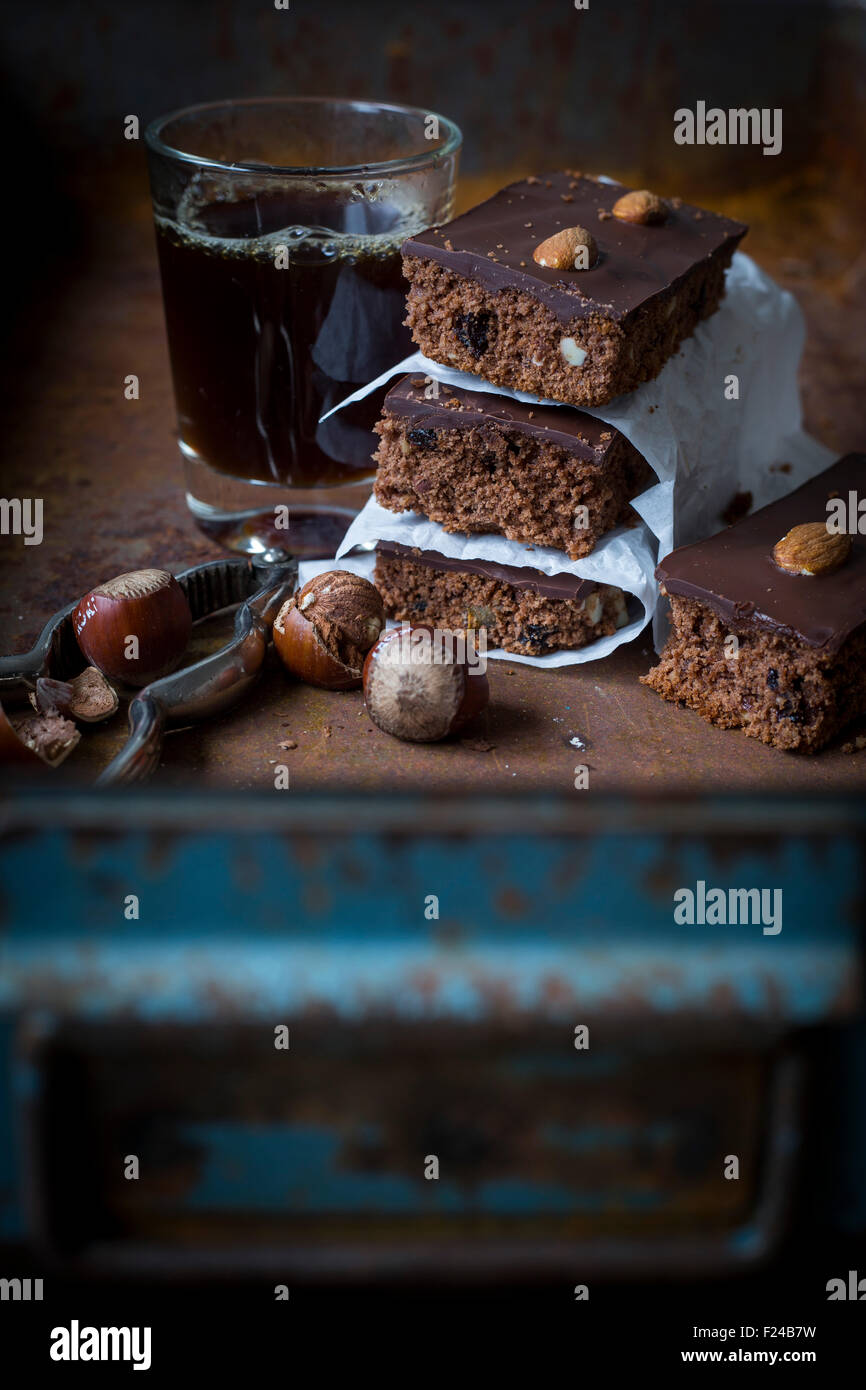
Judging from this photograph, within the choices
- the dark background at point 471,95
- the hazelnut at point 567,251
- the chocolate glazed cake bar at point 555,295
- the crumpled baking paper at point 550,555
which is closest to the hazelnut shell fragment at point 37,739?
the crumpled baking paper at point 550,555

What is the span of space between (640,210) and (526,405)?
1.04 feet

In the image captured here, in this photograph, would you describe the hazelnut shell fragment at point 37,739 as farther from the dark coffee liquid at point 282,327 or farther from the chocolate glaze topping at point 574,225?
the chocolate glaze topping at point 574,225

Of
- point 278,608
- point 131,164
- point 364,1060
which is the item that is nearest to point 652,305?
point 278,608

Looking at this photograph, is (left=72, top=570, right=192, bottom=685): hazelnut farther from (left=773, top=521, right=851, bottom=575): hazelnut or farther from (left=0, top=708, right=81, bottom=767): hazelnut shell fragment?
(left=773, top=521, right=851, bottom=575): hazelnut

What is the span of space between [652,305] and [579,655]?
1.26 ft

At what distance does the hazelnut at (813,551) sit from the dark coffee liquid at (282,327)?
1.75 ft

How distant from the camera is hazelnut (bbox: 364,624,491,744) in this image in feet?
4.12

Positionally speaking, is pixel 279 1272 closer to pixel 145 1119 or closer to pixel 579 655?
pixel 145 1119

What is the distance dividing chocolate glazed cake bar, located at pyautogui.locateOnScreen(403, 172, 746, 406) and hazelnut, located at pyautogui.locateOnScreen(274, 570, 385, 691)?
0.30 metres

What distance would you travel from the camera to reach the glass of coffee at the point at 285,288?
148 cm

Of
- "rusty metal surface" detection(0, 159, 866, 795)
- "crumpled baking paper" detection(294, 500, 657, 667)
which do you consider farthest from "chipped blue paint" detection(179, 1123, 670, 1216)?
"crumpled baking paper" detection(294, 500, 657, 667)

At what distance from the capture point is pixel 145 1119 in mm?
647

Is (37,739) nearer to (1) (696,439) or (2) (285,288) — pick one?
(2) (285,288)

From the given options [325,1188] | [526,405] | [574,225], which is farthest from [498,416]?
[325,1188]
